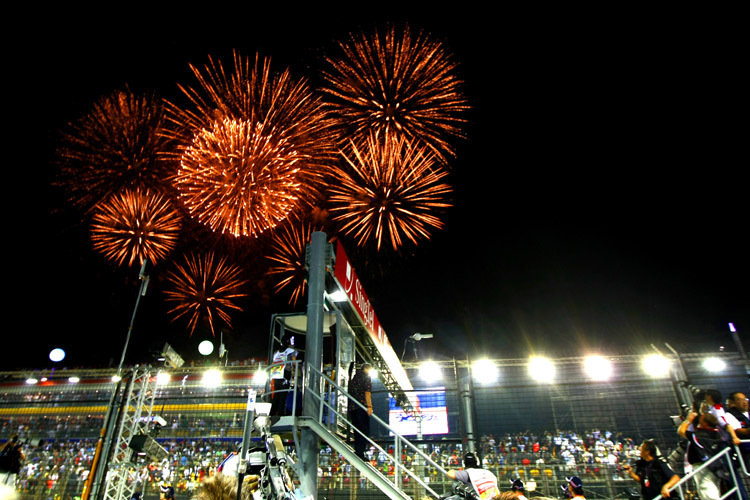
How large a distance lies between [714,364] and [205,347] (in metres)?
16.0

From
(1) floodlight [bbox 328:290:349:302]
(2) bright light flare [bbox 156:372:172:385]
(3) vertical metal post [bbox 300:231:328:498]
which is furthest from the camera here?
(2) bright light flare [bbox 156:372:172:385]

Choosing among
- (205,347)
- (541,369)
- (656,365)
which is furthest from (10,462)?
(656,365)

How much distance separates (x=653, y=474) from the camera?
746cm

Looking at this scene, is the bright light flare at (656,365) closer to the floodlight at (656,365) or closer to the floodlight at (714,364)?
the floodlight at (656,365)

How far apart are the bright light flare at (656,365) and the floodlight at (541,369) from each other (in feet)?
8.30

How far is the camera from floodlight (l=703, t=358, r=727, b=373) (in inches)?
467

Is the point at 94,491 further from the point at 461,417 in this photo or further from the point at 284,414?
the point at 461,417

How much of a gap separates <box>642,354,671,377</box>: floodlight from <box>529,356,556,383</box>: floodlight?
8.30 feet

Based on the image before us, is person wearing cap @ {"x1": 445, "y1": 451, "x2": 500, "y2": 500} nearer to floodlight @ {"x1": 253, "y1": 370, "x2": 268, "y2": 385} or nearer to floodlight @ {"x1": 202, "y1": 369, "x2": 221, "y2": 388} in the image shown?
floodlight @ {"x1": 253, "y1": 370, "x2": 268, "y2": 385}

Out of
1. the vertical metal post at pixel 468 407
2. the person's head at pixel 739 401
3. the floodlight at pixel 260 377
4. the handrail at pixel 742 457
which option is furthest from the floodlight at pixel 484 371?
the floodlight at pixel 260 377

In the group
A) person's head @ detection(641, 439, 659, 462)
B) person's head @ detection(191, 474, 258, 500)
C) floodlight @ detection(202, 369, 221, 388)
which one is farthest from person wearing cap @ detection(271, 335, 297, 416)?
floodlight @ detection(202, 369, 221, 388)

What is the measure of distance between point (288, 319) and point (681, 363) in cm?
1018

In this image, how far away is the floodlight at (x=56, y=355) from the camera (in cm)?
1644

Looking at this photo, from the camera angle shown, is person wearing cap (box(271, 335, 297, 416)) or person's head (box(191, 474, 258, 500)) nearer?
person's head (box(191, 474, 258, 500))
